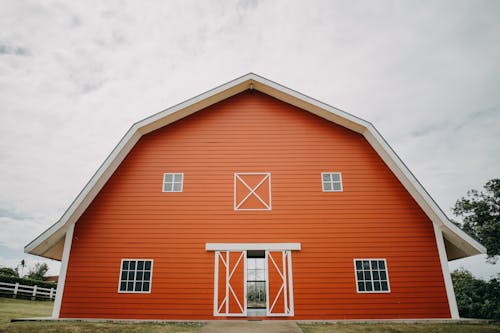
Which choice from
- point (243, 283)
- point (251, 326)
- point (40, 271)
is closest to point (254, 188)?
point (243, 283)

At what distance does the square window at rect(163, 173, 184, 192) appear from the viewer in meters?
10.2

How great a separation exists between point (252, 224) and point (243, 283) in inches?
68.8

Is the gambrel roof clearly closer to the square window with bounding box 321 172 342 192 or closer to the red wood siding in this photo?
the red wood siding

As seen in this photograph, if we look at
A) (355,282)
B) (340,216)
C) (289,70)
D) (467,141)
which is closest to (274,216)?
(340,216)

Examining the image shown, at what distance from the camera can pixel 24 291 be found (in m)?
19.1

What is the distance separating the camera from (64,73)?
12133 mm

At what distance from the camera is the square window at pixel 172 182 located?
33.5ft

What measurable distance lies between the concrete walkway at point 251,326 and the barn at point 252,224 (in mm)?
532

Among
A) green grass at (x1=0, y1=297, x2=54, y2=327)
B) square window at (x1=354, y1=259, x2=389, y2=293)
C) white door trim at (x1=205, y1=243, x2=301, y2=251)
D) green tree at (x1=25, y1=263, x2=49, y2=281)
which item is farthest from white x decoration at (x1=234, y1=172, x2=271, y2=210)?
green tree at (x1=25, y1=263, x2=49, y2=281)

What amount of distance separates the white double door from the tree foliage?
25.2 ft

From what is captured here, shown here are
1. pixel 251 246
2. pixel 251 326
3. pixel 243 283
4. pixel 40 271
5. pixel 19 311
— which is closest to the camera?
pixel 251 326

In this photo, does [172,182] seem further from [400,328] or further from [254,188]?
[400,328]

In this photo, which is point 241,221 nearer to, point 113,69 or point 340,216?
point 340,216

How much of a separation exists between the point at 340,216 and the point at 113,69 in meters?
10.5
